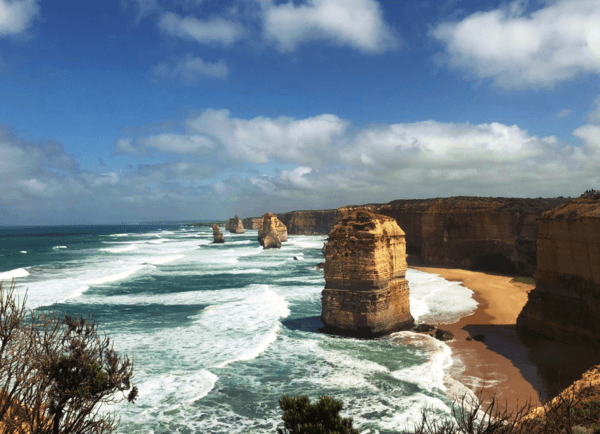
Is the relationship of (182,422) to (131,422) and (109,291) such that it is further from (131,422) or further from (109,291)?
(109,291)

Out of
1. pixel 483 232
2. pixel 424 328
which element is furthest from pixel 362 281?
pixel 483 232

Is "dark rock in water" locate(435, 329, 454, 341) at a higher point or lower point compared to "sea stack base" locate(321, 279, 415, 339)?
lower

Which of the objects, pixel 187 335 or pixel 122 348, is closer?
pixel 122 348

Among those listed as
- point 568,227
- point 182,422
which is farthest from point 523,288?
point 182,422

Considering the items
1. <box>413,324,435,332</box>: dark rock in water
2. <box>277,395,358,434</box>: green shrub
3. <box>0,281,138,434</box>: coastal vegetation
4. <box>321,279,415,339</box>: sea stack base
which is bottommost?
<box>413,324,435,332</box>: dark rock in water

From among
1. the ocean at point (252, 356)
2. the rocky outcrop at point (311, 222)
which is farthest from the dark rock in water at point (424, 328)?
the rocky outcrop at point (311, 222)

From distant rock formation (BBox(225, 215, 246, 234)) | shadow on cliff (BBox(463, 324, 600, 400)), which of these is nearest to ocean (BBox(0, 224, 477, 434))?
shadow on cliff (BBox(463, 324, 600, 400))

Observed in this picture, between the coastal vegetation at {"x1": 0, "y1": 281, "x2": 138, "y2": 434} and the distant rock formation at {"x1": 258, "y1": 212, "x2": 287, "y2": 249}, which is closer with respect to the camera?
the coastal vegetation at {"x1": 0, "y1": 281, "x2": 138, "y2": 434}

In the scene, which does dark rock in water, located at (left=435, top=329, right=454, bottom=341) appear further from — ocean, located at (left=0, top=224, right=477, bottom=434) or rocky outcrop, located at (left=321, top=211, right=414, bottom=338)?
rocky outcrop, located at (left=321, top=211, right=414, bottom=338)
